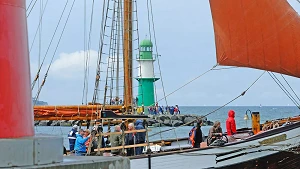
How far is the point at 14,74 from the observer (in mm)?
4055

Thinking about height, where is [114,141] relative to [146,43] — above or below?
below

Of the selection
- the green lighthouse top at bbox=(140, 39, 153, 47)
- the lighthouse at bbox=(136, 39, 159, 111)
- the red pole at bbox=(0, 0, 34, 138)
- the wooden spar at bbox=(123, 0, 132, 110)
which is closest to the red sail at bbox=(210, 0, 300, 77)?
the wooden spar at bbox=(123, 0, 132, 110)

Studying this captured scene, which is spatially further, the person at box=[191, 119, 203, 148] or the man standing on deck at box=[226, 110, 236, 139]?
the man standing on deck at box=[226, 110, 236, 139]

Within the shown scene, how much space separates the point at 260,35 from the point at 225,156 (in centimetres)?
330

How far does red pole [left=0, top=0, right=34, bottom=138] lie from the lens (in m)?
3.97

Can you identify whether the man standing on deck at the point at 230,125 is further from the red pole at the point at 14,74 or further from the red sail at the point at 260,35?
the red pole at the point at 14,74

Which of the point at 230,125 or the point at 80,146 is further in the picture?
the point at 230,125

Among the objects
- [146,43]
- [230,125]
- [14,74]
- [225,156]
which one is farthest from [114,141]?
[146,43]

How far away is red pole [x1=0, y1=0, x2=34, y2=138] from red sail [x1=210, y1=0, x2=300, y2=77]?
1128cm

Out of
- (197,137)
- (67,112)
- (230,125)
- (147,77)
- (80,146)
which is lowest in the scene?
(80,146)

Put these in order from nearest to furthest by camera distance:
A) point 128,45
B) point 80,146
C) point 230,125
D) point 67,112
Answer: point 80,146 < point 230,125 < point 67,112 < point 128,45

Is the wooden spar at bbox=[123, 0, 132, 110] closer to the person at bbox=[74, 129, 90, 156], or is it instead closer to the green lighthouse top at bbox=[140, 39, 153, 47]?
the person at bbox=[74, 129, 90, 156]

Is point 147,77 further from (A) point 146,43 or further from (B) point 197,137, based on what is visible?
(B) point 197,137

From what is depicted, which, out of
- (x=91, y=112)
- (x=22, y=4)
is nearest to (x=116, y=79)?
(x=91, y=112)
